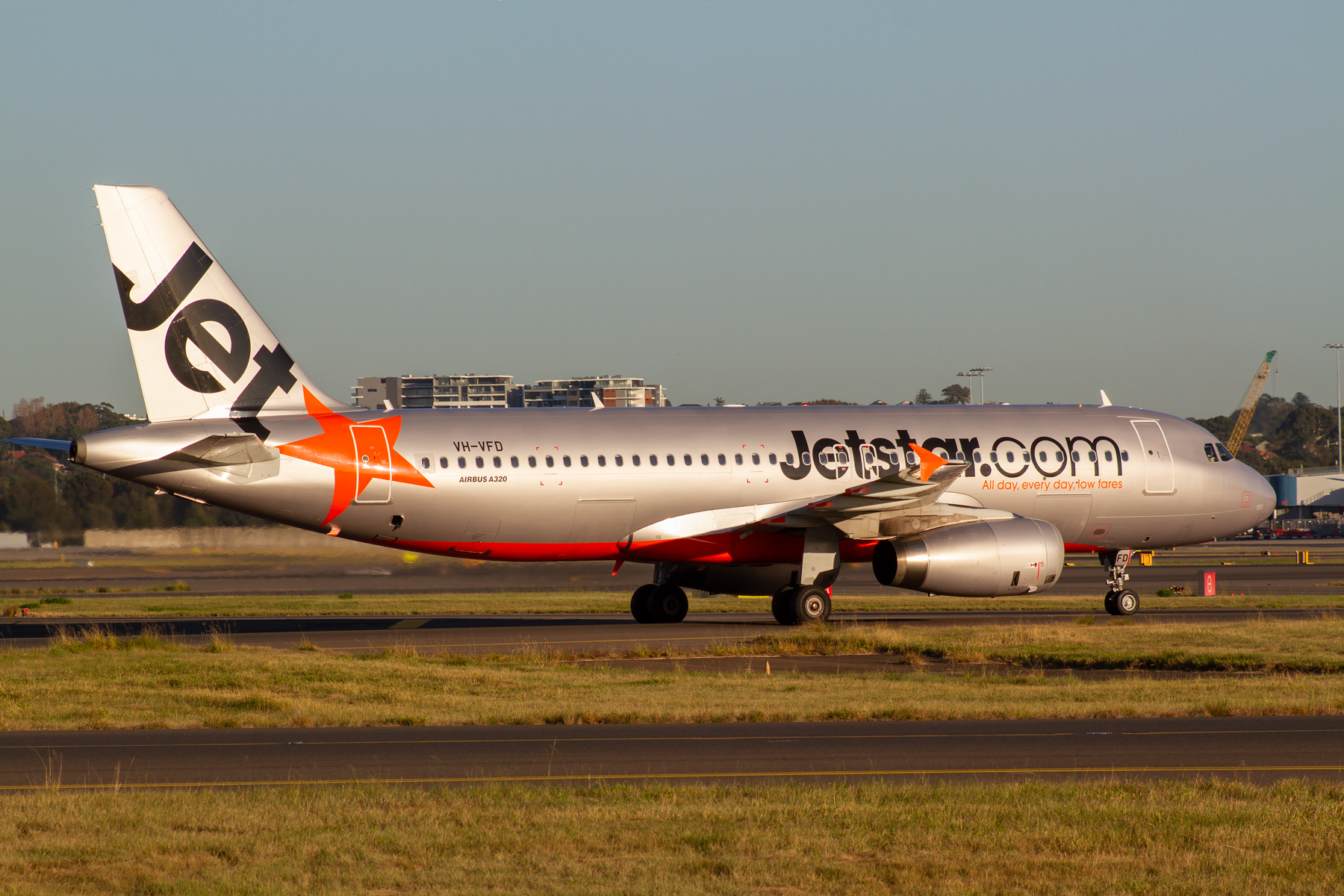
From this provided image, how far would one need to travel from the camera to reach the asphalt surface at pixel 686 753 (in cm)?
1351

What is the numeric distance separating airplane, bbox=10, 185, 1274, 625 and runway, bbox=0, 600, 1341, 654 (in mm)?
1596

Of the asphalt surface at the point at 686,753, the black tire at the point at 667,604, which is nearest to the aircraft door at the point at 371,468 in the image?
the black tire at the point at 667,604

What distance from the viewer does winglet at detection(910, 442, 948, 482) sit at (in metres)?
29.4

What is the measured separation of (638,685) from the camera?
20.7 metres

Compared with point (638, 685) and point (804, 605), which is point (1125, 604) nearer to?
point (804, 605)

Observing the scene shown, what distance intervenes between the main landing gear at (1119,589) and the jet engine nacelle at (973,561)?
4.16 m

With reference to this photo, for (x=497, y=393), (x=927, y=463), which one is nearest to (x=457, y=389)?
(x=497, y=393)

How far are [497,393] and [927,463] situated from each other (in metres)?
163

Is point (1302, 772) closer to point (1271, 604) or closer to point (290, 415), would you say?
point (290, 415)

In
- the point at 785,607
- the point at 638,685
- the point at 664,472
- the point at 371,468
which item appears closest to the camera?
the point at 638,685

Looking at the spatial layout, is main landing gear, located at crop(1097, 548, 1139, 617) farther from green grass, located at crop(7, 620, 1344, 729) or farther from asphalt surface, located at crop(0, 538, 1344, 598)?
asphalt surface, located at crop(0, 538, 1344, 598)

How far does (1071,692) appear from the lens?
63.5ft

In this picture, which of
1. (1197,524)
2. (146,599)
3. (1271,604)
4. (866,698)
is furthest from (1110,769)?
(146,599)

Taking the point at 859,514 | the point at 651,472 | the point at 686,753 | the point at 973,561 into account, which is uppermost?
the point at 651,472
